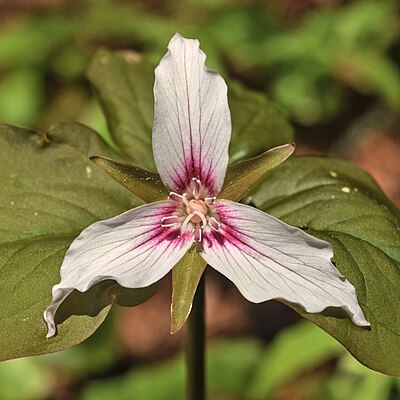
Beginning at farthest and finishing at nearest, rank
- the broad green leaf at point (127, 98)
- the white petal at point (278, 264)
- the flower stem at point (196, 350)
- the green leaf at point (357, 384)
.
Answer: the green leaf at point (357, 384) < the broad green leaf at point (127, 98) < the flower stem at point (196, 350) < the white petal at point (278, 264)

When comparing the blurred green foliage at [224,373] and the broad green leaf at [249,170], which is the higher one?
the broad green leaf at [249,170]

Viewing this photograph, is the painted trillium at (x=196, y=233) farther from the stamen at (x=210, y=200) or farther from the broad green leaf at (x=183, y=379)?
the broad green leaf at (x=183, y=379)

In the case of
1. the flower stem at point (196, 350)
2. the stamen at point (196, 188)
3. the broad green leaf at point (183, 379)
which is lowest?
the broad green leaf at point (183, 379)

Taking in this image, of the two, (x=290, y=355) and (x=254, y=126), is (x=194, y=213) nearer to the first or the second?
(x=254, y=126)

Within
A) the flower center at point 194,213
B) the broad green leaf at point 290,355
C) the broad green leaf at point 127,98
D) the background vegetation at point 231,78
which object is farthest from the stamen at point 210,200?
the background vegetation at point 231,78

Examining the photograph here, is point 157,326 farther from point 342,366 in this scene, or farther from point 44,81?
point 44,81

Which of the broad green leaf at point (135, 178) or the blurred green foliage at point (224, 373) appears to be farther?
the blurred green foliage at point (224, 373)

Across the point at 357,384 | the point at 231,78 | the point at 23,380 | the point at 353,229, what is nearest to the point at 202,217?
the point at 353,229
